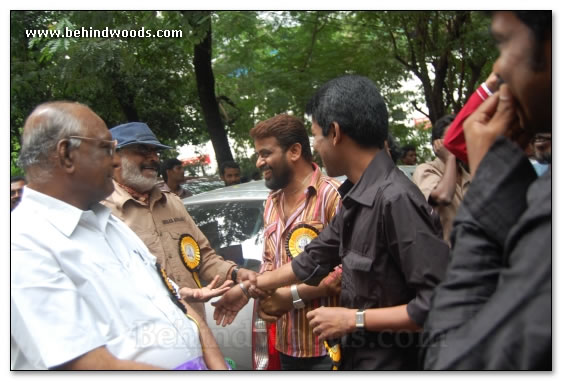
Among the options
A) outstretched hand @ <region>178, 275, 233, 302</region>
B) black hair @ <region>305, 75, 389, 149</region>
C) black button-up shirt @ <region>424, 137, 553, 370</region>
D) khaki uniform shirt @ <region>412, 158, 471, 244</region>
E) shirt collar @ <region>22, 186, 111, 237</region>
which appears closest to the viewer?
black button-up shirt @ <region>424, 137, 553, 370</region>

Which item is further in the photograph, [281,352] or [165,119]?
[165,119]

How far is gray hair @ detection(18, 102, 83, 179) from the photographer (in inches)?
75.7

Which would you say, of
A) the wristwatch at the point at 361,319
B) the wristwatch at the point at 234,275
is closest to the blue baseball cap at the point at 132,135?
the wristwatch at the point at 234,275

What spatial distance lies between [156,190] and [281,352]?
1.22 meters

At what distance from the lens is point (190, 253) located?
10.3 feet

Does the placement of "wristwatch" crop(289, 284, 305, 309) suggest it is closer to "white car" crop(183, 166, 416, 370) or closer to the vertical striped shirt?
the vertical striped shirt

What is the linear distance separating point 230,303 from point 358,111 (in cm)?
128

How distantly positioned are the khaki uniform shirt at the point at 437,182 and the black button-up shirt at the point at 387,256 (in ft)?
4.44

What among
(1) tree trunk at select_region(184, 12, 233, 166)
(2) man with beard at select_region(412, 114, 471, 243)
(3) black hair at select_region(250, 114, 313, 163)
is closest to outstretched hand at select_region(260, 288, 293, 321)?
(3) black hair at select_region(250, 114, 313, 163)

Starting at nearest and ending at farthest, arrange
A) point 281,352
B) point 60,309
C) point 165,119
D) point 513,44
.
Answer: point 513,44 → point 60,309 → point 281,352 → point 165,119

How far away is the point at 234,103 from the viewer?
10734 mm

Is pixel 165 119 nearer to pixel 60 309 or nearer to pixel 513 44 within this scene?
pixel 60 309

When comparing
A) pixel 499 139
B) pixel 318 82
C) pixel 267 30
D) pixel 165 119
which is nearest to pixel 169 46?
pixel 165 119

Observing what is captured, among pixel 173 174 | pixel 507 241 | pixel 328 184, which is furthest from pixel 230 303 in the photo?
pixel 173 174
